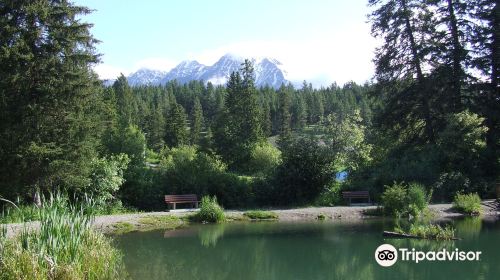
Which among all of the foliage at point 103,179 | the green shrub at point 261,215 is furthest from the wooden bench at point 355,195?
the foliage at point 103,179

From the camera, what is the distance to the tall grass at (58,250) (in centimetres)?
811

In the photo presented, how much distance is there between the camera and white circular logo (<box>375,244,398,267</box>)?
1241 centimetres

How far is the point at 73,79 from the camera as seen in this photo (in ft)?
65.6

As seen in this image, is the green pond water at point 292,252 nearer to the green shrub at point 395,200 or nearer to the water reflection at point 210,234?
the water reflection at point 210,234

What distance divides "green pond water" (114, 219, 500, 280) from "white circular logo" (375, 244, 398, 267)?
0.67 ft

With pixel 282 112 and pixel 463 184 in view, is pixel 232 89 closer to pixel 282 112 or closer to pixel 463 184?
pixel 463 184

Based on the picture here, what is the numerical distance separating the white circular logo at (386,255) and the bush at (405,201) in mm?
5555

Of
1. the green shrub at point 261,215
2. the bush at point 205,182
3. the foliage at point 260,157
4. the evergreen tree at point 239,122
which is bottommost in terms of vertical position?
the green shrub at point 261,215

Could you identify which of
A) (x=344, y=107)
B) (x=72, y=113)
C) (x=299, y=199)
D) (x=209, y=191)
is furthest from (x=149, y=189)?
(x=344, y=107)

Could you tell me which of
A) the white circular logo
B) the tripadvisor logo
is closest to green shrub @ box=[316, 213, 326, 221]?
the white circular logo

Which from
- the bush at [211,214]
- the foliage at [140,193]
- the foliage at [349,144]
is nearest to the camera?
the bush at [211,214]

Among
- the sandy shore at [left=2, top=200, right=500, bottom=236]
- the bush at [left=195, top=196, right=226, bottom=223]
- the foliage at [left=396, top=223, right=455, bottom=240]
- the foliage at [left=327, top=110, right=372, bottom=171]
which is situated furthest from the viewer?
the foliage at [left=327, top=110, right=372, bottom=171]

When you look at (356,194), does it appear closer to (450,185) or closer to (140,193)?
(450,185)

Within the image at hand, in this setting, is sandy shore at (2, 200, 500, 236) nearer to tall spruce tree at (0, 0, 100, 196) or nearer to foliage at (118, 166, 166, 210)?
foliage at (118, 166, 166, 210)
